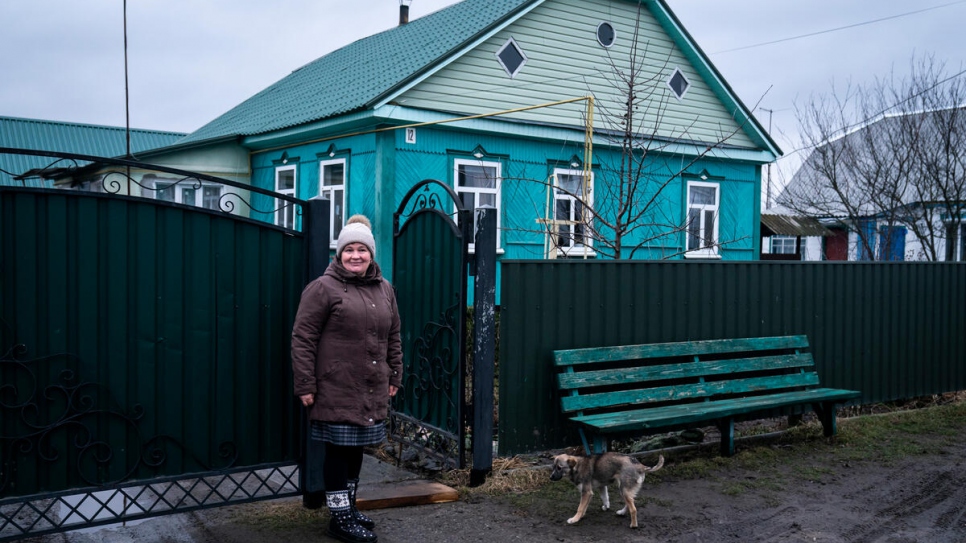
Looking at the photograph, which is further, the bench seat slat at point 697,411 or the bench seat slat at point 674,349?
the bench seat slat at point 674,349

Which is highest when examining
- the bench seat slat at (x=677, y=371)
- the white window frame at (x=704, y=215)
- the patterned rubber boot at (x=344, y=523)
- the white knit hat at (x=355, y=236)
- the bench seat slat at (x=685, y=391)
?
the white window frame at (x=704, y=215)

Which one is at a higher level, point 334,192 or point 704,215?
point 334,192

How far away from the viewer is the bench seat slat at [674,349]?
666 cm

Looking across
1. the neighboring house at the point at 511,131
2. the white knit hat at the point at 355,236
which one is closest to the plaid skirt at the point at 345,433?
the white knit hat at the point at 355,236

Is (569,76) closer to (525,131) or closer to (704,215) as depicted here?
(525,131)

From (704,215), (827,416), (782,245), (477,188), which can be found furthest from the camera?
(782,245)

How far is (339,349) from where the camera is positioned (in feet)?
16.2

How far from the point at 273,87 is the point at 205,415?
18995mm

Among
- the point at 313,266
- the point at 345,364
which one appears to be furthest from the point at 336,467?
the point at 313,266

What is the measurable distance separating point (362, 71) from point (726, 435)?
12.6 m

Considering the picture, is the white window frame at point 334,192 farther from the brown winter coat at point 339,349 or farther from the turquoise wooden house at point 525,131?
the brown winter coat at point 339,349

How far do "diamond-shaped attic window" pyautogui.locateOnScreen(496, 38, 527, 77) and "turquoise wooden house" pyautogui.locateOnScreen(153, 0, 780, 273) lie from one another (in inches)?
1.0

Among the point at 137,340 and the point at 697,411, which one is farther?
the point at 697,411

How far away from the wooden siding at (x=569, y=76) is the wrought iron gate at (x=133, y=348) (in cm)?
970
